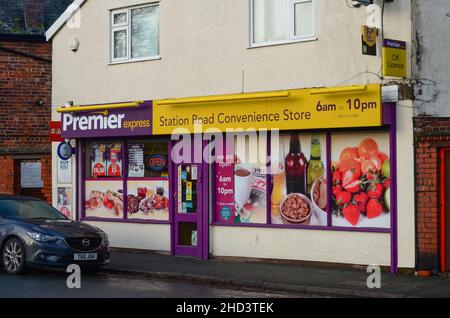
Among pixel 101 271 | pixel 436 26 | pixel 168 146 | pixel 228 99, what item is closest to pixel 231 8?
pixel 228 99

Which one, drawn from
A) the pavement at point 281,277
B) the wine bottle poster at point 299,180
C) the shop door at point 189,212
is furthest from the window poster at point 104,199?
the wine bottle poster at point 299,180

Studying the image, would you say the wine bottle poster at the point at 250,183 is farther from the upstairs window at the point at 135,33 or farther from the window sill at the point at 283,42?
the upstairs window at the point at 135,33

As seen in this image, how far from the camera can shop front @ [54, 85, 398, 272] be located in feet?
49.6

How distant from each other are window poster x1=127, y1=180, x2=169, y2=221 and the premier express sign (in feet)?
4.02

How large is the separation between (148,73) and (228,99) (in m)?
2.65

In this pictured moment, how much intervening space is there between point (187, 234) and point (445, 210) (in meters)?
5.84

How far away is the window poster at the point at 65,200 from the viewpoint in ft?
64.5

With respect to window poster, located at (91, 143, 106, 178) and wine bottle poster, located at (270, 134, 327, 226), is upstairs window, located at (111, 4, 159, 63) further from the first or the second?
wine bottle poster, located at (270, 134, 327, 226)

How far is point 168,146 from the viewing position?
17.9 meters

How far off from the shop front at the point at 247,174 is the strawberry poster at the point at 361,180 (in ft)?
0.06

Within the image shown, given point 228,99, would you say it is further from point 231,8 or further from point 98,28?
point 98,28

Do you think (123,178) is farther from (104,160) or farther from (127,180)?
(104,160)

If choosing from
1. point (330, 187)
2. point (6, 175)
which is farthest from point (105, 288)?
point (6, 175)

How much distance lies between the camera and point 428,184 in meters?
14.3
